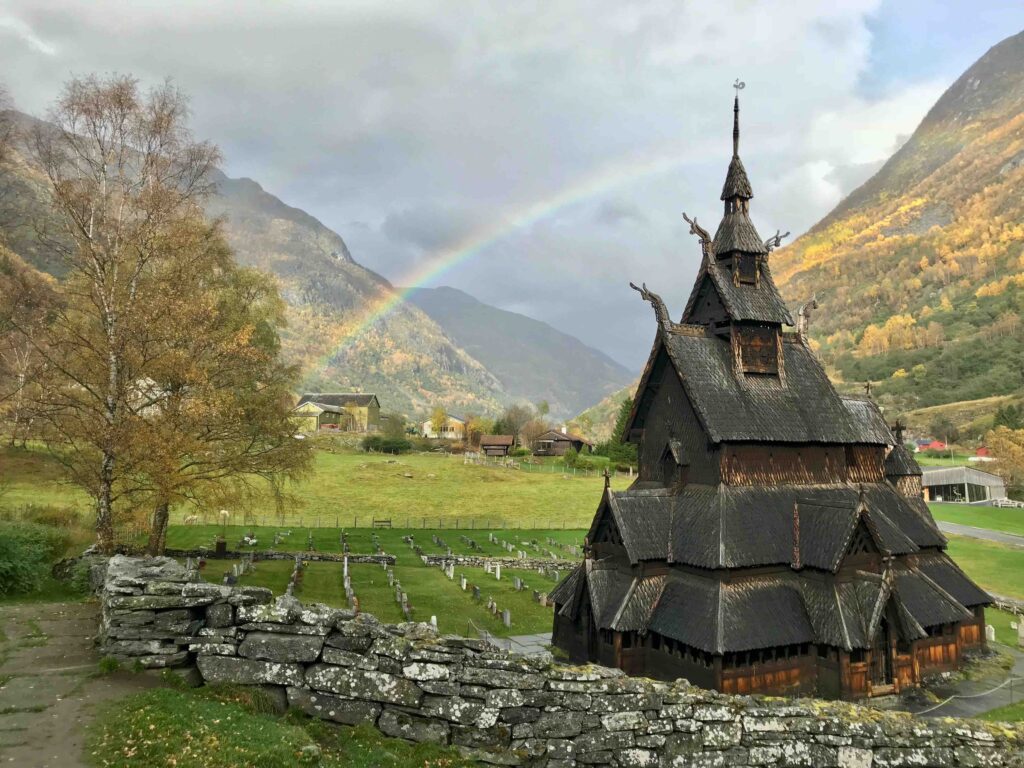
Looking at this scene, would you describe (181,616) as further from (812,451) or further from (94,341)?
(812,451)

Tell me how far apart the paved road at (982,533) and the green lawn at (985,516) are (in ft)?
6.28

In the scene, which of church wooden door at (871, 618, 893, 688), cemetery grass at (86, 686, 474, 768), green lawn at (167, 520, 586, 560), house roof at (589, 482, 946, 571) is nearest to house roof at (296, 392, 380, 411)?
green lawn at (167, 520, 586, 560)

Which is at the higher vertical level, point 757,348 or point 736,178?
point 736,178

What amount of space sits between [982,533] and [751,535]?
53585mm

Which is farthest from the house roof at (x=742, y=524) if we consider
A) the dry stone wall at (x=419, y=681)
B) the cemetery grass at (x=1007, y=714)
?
the dry stone wall at (x=419, y=681)

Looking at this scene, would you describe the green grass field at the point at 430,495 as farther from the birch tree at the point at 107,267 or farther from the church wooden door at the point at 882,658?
the church wooden door at the point at 882,658

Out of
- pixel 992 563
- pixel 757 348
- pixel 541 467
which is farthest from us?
pixel 541 467

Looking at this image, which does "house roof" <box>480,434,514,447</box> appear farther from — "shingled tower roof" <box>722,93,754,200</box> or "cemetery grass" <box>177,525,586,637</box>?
"shingled tower roof" <box>722,93,754,200</box>

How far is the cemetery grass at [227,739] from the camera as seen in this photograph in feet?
25.2

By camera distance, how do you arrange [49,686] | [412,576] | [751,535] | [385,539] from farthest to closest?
[385,539], [412,576], [751,535], [49,686]

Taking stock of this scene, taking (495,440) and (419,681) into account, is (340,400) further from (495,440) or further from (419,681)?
(419,681)

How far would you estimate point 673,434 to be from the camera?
77.3 feet

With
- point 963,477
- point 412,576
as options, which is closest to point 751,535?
point 412,576

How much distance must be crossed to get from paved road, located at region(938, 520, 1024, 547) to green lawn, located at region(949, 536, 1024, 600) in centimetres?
237
